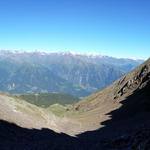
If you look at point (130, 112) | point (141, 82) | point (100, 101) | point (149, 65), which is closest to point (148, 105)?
point (130, 112)

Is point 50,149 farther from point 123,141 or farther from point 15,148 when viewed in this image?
point 123,141

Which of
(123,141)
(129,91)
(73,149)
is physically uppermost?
(129,91)

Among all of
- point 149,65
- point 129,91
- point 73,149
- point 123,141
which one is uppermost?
point 149,65

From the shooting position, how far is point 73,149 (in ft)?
106

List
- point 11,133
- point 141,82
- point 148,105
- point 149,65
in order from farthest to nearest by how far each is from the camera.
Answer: point 149,65 → point 141,82 → point 148,105 → point 11,133

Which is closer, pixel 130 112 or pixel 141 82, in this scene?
pixel 130 112

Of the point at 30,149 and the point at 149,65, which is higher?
the point at 149,65

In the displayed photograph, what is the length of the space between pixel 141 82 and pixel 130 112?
4366 centimetres

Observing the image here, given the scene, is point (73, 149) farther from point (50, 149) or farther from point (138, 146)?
point (138, 146)

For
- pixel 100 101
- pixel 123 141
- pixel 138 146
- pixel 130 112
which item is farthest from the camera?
pixel 100 101

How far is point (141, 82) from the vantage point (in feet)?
408

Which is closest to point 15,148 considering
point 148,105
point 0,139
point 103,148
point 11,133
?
point 0,139

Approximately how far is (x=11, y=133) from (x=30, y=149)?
1013 centimetres

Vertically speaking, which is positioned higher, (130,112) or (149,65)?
(149,65)
